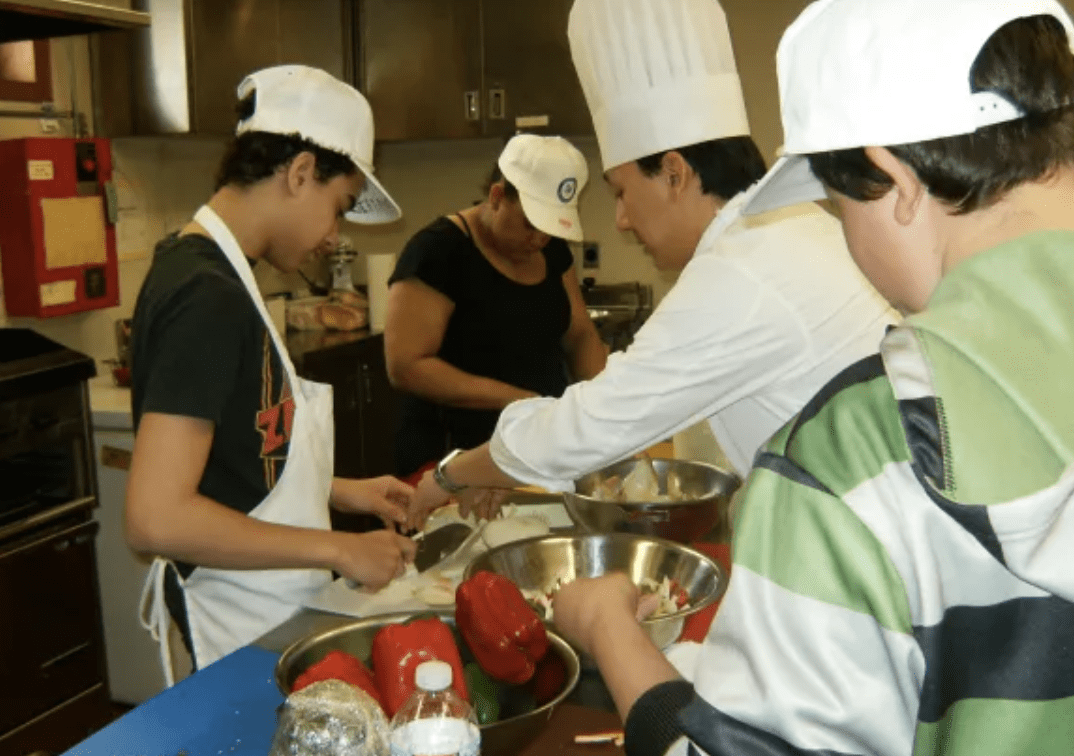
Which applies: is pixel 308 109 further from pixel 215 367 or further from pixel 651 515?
pixel 651 515

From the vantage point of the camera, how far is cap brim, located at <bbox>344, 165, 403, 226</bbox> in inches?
75.2

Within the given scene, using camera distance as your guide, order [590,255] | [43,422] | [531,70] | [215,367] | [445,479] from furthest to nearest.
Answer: [590,255] < [531,70] < [43,422] < [445,479] < [215,367]

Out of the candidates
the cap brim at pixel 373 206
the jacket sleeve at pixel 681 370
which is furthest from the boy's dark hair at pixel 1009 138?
the cap brim at pixel 373 206

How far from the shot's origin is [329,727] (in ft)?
3.21

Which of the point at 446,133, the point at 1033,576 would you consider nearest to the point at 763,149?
the point at 446,133

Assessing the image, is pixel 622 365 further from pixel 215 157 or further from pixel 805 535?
pixel 215 157

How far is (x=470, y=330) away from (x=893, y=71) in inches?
89.0

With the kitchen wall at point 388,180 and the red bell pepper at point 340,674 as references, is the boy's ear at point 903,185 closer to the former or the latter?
the red bell pepper at point 340,674

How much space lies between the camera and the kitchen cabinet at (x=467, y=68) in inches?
171

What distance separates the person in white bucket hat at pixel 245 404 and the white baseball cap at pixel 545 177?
86cm

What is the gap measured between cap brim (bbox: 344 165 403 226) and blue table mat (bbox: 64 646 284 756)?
32.3 inches

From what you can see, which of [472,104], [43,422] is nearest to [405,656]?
[43,422]

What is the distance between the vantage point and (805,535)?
704 millimetres

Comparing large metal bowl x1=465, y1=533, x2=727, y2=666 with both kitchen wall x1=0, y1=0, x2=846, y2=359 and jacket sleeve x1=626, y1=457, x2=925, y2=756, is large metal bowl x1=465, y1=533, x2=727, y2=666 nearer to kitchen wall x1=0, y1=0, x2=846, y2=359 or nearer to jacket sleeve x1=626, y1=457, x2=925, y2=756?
jacket sleeve x1=626, y1=457, x2=925, y2=756
